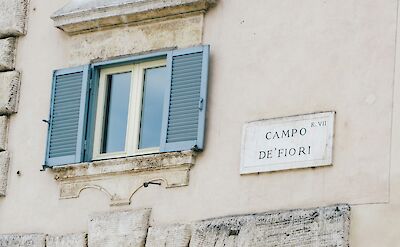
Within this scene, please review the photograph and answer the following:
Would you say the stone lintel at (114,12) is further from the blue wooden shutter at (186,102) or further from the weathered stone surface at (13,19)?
the weathered stone surface at (13,19)

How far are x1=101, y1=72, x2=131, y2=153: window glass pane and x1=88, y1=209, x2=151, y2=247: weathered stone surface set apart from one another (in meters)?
0.74

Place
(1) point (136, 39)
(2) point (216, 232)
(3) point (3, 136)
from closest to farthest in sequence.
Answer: (2) point (216, 232), (1) point (136, 39), (3) point (3, 136)

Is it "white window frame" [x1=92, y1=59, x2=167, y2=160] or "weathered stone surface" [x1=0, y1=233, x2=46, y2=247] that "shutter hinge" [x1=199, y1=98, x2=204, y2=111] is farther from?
"weathered stone surface" [x1=0, y1=233, x2=46, y2=247]

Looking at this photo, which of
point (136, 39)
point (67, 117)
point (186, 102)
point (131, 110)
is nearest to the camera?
point (186, 102)

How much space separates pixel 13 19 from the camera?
53.3 ft

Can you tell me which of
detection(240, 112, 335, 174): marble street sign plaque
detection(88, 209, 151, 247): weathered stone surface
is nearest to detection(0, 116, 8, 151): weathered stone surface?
detection(88, 209, 151, 247): weathered stone surface

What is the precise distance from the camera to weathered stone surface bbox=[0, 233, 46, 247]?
15.2m

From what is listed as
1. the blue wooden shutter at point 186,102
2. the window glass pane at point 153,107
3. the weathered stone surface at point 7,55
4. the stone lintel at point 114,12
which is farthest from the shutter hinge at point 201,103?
the weathered stone surface at point 7,55

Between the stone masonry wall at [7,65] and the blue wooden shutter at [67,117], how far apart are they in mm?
570

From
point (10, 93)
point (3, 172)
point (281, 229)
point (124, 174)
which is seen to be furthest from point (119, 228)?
point (10, 93)

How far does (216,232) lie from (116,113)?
1966mm

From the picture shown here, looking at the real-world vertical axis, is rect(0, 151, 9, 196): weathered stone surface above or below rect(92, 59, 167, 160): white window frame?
below

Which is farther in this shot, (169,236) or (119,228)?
(119,228)

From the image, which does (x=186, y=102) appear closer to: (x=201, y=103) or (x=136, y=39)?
(x=201, y=103)
